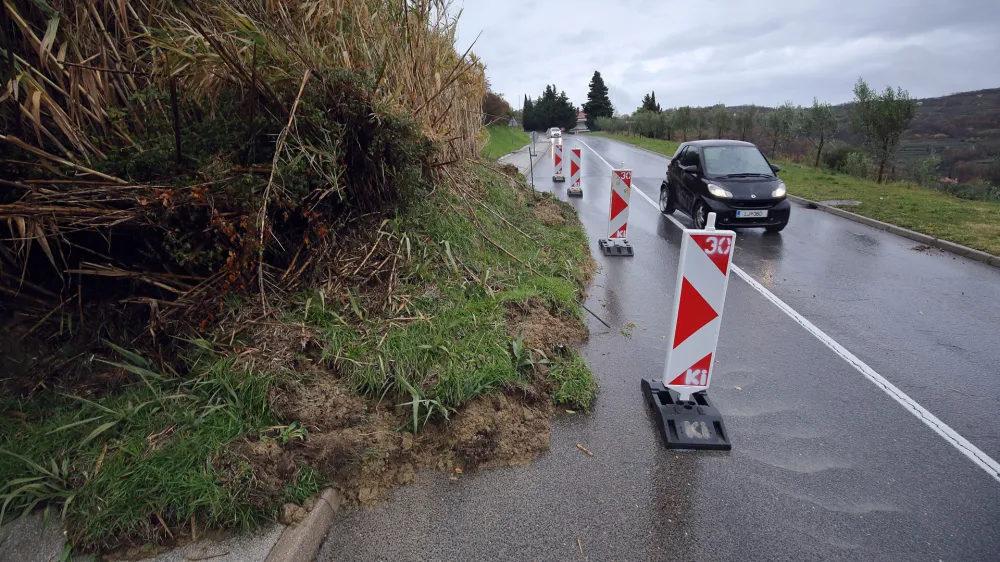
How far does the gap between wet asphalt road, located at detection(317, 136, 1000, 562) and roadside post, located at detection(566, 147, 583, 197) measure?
8.75 m

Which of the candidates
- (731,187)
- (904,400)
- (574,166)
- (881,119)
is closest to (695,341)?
(904,400)

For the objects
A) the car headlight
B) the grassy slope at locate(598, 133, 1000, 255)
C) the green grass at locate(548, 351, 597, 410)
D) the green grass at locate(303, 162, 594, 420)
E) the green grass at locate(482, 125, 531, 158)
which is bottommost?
the grassy slope at locate(598, 133, 1000, 255)

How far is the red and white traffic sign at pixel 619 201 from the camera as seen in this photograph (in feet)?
25.8

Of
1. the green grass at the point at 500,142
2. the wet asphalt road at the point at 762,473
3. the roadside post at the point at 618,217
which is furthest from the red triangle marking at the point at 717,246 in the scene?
the green grass at the point at 500,142

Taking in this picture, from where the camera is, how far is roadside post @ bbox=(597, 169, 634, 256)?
7875 mm

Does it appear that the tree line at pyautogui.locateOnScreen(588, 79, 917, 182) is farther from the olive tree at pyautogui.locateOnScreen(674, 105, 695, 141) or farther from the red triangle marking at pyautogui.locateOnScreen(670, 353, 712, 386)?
the red triangle marking at pyautogui.locateOnScreen(670, 353, 712, 386)

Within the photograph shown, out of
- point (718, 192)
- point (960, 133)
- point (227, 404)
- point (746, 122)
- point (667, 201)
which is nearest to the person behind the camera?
point (227, 404)

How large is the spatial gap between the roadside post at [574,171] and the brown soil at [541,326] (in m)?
9.41

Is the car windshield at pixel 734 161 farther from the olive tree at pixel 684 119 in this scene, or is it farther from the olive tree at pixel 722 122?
the olive tree at pixel 684 119

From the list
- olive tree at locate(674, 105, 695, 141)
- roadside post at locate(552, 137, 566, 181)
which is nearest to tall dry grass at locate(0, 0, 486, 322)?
roadside post at locate(552, 137, 566, 181)

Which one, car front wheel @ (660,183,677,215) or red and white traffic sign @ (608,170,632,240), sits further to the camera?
car front wheel @ (660,183,677,215)

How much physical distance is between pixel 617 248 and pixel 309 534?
6811mm

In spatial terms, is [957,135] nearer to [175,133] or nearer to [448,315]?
[448,315]

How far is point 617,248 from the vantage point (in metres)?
8.52
